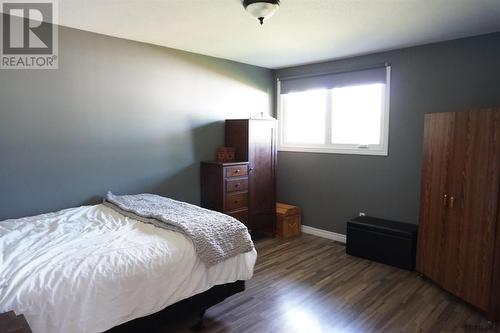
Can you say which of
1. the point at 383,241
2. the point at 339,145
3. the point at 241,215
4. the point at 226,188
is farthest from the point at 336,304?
the point at 339,145

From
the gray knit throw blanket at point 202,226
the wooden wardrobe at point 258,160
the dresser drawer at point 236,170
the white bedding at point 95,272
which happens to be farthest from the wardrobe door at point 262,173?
the white bedding at point 95,272

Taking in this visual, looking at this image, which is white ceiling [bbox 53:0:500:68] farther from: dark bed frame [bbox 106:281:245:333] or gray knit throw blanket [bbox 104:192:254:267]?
dark bed frame [bbox 106:281:245:333]

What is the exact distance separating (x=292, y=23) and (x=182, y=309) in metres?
2.45

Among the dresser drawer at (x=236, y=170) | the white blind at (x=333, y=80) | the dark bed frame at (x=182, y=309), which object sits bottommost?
the dark bed frame at (x=182, y=309)

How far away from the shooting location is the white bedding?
1.54 metres

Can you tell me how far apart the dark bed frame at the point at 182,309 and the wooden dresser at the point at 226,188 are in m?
1.45

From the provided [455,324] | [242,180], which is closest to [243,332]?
[455,324]

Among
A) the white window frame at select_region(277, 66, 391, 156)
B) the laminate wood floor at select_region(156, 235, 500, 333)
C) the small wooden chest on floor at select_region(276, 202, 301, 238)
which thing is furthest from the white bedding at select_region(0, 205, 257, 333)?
the white window frame at select_region(277, 66, 391, 156)

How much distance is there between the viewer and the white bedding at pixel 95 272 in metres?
1.54

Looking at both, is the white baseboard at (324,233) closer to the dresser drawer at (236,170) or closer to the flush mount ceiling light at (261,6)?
the dresser drawer at (236,170)

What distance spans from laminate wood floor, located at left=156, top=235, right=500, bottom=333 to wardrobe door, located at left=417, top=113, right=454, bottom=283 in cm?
23

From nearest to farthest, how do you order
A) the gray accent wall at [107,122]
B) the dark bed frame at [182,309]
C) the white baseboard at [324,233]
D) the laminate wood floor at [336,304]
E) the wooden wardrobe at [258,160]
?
A: the dark bed frame at [182,309] < the laminate wood floor at [336,304] < the gray accent wall at [107,122] < the wooden wardrobe at [258,160] < the white baseboard at [324,233]

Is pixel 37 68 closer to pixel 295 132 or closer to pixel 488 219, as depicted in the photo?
pixel 295 132

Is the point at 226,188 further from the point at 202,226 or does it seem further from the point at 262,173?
the point at 202,226
